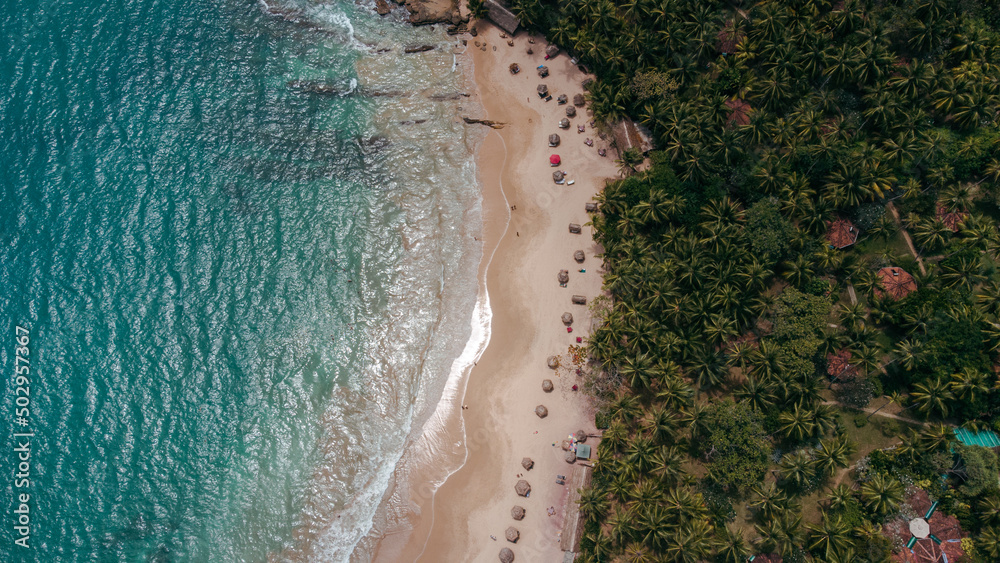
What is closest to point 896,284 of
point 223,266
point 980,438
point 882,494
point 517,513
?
point 980,438

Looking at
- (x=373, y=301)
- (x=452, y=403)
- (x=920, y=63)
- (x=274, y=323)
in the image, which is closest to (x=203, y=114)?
(x=274, y=323)

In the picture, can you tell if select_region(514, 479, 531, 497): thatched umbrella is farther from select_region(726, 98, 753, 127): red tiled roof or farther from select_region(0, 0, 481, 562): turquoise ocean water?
select_region(726, 98, 753, 127): red tiled roof

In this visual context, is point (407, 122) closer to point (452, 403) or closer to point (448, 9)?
point (448, 9)

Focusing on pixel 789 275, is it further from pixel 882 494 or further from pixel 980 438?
pixel 980 438

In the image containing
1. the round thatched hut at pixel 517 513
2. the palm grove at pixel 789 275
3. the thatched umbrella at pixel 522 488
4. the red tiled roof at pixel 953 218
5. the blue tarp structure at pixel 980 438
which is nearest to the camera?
the palm grove at pixel 789 275

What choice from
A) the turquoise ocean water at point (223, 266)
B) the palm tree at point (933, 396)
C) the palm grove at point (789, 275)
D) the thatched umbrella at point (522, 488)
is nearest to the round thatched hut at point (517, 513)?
the thatched umbrella at point (522, 488)

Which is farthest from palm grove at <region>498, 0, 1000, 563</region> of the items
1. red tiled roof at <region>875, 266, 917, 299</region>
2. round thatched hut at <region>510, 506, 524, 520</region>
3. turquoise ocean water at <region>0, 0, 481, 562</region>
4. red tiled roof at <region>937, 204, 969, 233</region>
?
turquoise ocean water at <region>0, 0, 481, 562</region>

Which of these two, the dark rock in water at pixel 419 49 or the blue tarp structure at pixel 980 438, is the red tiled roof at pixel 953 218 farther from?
the dark rock in water at pixel 419 49
